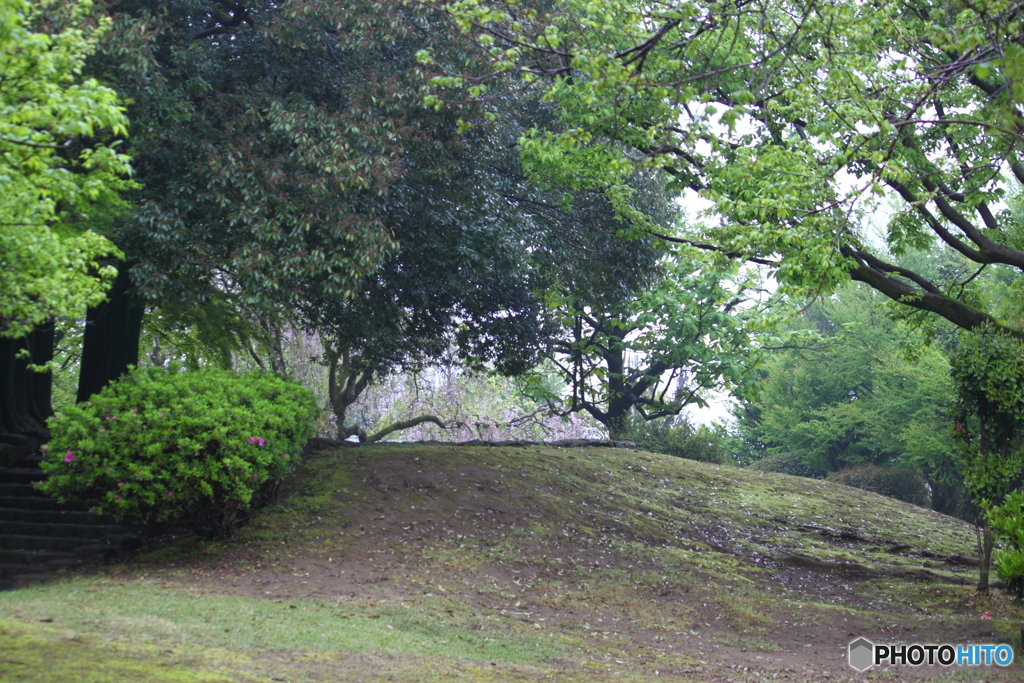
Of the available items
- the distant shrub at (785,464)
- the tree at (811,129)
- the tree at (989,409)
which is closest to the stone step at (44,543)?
the tree at (811,129)

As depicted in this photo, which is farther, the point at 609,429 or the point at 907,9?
the point at 609,429

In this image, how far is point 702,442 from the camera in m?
20.9

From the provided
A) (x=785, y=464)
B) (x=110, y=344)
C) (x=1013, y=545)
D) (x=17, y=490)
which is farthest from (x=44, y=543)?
(x=785, y=464)

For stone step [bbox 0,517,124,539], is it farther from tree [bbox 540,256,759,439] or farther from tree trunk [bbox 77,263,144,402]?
tree [bbox 540,256,759,439]

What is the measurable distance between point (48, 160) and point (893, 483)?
24.1 meters

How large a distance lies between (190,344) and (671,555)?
10821 millimetres

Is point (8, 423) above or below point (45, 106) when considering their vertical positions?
below

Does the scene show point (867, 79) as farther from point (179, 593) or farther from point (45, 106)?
point (179, 593)

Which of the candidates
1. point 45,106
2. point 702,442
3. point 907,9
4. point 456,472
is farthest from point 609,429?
point 45,106

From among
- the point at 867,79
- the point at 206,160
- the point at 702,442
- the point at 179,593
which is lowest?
the point at 179,593

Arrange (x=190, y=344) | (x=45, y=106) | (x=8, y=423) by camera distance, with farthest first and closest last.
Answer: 1. (x=190, y=344)
2. (x=8, y=423)
3. (x=45, y=106)

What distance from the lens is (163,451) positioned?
8.61 metres

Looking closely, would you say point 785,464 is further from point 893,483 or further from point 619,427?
point 619,427

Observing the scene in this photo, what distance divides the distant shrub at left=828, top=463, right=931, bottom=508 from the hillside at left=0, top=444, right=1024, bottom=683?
313 inches
